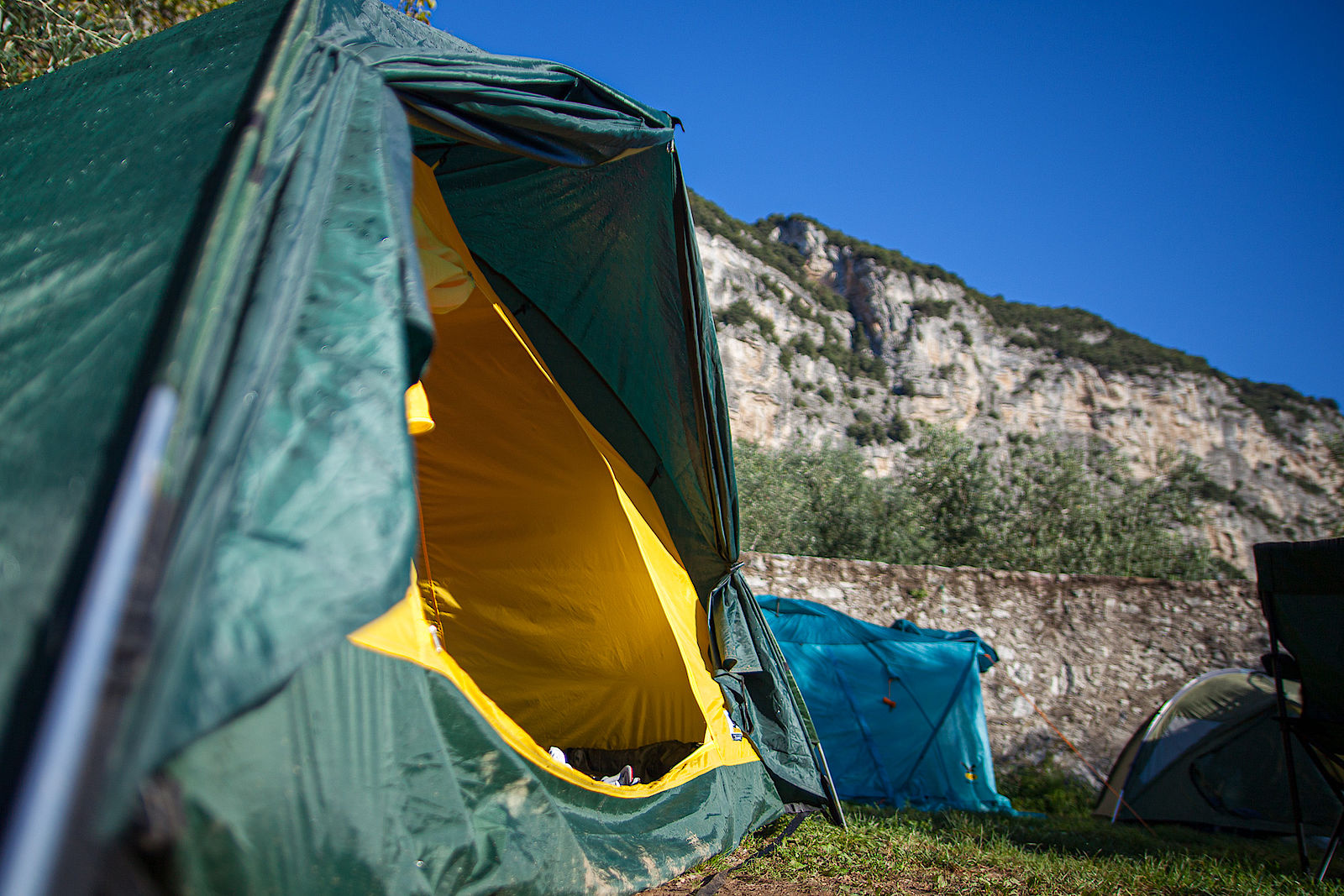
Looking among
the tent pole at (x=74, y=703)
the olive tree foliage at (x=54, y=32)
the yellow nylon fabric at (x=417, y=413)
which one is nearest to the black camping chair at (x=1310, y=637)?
the yellow nylon fabric at (x=417, y=413)

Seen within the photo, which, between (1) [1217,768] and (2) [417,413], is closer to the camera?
(2) [417,413]

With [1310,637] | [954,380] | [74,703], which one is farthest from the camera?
[954,380]

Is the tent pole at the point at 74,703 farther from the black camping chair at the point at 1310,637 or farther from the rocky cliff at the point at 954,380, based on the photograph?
the rocky cliff at the point at 954,380

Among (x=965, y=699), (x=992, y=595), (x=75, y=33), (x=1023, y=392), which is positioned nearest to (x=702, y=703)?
(x=965, y=699)

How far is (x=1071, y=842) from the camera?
362 cm

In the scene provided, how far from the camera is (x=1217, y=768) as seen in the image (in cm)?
476

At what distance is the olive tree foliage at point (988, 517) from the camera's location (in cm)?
1319

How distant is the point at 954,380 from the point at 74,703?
42.4 m

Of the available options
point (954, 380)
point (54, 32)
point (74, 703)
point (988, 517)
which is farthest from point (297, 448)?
point (954, 380)

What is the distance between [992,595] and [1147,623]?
53.5 inches

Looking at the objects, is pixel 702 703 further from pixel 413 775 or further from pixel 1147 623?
pixel 1147 623

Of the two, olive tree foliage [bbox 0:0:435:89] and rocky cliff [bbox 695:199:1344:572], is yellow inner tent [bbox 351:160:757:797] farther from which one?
rocky cliff [bbox 695:199:1344:572]

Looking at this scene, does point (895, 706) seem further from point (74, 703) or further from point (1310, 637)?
point (74, 703)

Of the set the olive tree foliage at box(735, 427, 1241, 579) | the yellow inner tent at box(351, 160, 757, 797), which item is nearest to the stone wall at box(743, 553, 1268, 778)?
the yellow inner tent at box(351, 160, 757, 797)
